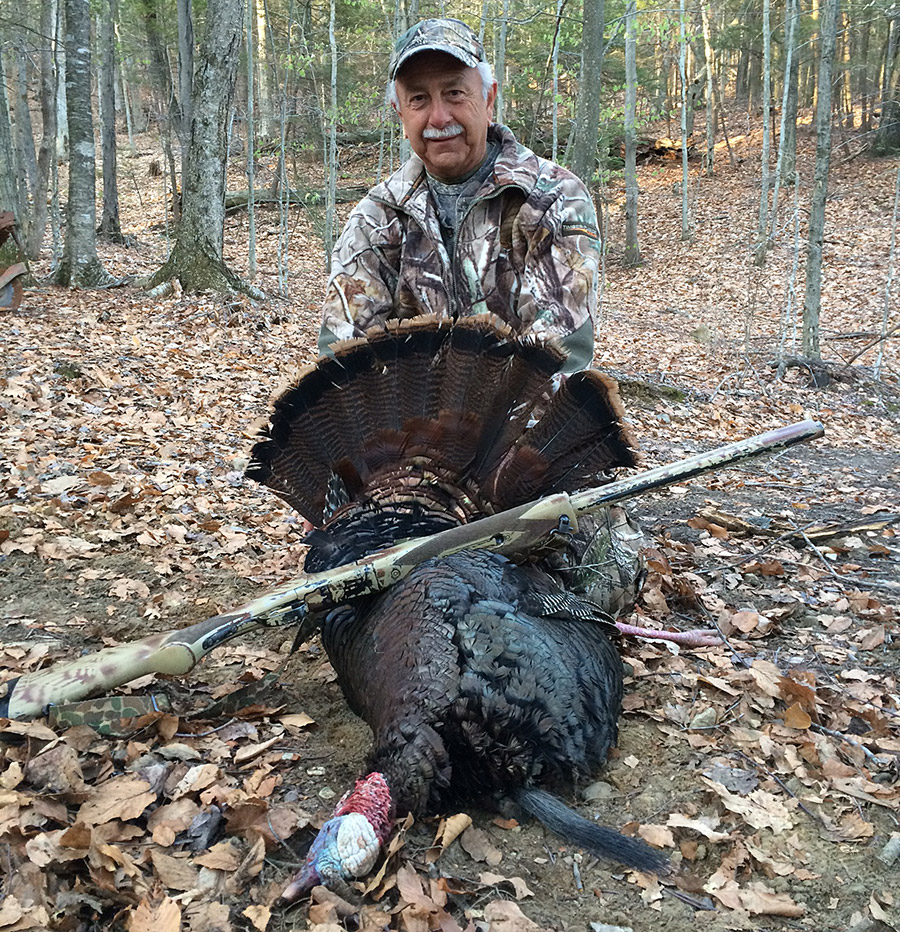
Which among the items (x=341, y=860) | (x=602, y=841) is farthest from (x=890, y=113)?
(x=341, y=860)

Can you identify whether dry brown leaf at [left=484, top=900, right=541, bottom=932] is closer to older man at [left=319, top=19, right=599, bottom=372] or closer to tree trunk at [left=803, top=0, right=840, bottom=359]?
older man at [left=319, top=19, right=599, bottom=372]

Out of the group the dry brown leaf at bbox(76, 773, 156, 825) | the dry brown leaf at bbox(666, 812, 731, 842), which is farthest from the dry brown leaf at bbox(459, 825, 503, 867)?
the dry brown leaf at bbox(76, 773, 156, 825)

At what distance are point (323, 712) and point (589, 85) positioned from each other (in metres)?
10.0

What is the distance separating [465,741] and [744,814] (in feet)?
2.80

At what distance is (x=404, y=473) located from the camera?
267 centimetres

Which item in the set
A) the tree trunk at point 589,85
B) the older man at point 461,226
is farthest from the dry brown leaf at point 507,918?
the tree trunk at point 589,85

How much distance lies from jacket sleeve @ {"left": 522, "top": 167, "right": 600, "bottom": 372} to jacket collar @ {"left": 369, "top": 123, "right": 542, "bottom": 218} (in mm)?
147

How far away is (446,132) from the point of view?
10.3 ft

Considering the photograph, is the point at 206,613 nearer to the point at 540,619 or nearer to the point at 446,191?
the point at 540,619

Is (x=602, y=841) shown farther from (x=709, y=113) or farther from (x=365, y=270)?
(x=709, y=113)

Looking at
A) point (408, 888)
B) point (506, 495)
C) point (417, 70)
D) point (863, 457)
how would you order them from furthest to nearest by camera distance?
point (863, 457) → point (417, 70) → point (506, 495) → point (408, 888)

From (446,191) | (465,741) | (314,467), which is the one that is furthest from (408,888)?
(446,191)

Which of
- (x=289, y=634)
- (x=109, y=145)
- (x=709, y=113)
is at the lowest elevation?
(x=289, y=634)

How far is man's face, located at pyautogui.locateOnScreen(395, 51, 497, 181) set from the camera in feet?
10.0
